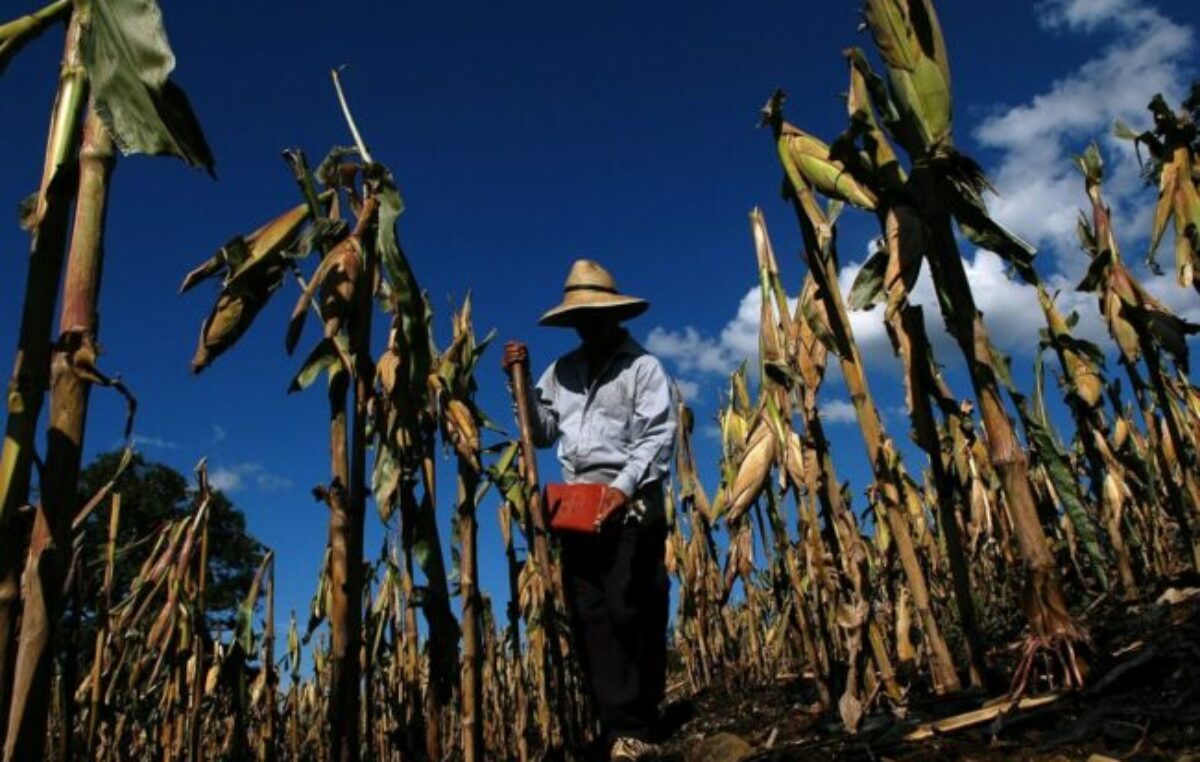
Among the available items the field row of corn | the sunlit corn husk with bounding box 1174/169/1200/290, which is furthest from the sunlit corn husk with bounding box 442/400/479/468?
the sunlit corn husk with bounding box 1174/169/1200/290

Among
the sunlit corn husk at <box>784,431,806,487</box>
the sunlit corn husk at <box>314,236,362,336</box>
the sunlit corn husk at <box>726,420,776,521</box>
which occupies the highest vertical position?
the sunlit corn husk at <box>314,236,362,336</box>

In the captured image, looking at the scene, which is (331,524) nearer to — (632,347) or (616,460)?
(616,460)

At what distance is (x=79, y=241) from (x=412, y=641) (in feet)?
9.16

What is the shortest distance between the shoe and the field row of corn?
0.69ft

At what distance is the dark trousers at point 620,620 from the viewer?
9.48ft

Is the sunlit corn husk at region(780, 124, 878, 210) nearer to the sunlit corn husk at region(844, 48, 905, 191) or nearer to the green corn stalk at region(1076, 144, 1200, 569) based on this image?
the sunlit corn husk at region(844, 48, 905, 191)

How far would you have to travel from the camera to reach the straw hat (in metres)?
3.25

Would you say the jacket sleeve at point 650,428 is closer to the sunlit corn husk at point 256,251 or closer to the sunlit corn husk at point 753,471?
the sunlit corn husk at point 753,471

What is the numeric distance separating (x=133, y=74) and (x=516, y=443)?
290 cm

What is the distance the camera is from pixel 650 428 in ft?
10.4

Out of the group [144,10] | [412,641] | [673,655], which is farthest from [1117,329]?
[673,655]

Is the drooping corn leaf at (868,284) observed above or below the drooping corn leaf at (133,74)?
above

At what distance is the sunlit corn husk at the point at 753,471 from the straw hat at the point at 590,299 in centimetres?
108

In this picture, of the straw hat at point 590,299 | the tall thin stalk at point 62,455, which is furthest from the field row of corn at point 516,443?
the straw hat at point 590,299
